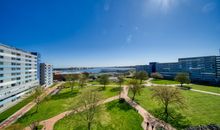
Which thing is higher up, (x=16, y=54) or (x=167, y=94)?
(x=16, y=54)

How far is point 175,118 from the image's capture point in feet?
101

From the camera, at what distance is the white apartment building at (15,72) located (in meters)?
46.9

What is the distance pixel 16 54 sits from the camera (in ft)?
189

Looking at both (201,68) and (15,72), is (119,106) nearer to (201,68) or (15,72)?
(15,72)

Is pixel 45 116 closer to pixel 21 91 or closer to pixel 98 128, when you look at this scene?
pixel 98 128

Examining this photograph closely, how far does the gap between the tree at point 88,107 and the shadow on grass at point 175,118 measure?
49.2 feet

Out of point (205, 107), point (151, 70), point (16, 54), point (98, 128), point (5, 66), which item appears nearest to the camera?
point (98, 128)

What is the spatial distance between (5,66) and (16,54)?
35.1 feet

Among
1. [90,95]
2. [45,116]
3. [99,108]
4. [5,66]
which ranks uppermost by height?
[5,66]

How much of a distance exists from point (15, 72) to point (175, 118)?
59175 millimetres

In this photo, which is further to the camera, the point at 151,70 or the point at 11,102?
the point at 151,70

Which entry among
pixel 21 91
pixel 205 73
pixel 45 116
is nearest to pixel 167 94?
pixel 45 116

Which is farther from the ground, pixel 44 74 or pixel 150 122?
pixel 44 74

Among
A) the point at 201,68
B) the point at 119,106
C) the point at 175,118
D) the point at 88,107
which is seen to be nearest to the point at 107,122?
the point at 88,107
